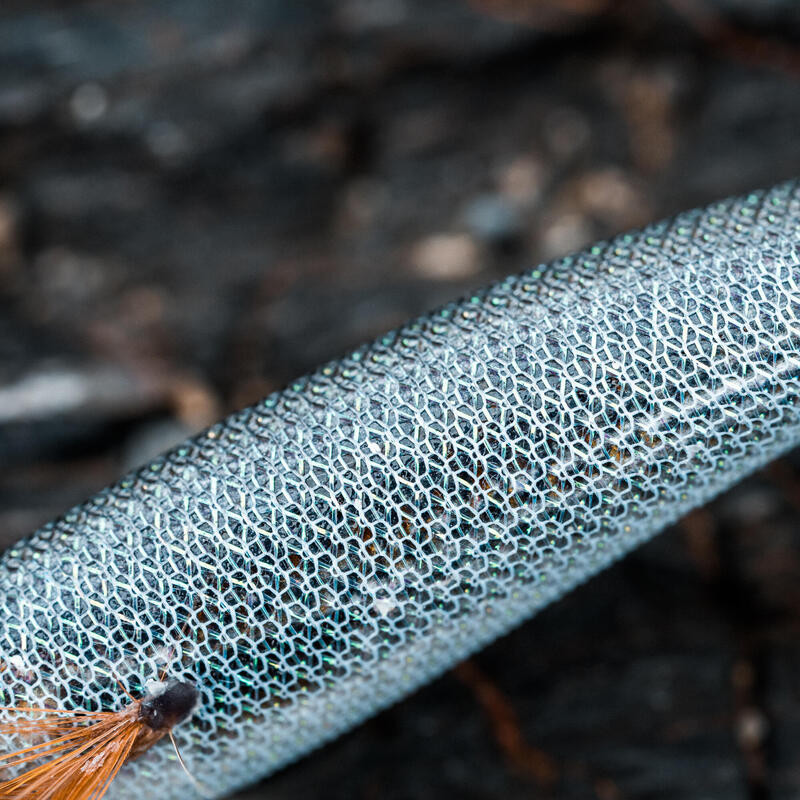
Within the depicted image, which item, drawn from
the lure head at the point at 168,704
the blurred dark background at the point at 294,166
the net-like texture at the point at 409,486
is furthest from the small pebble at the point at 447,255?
the lure head at the point at 168,704

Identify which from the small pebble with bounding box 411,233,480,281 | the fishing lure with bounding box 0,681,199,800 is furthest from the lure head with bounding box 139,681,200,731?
the small pebble with bounding box 411,233,480,281

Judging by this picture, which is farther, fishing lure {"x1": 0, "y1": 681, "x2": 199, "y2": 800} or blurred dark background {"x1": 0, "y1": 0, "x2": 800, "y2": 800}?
blurred dark background {"x1": 0, "y1": 0, "x2": 800, "y2": 800}

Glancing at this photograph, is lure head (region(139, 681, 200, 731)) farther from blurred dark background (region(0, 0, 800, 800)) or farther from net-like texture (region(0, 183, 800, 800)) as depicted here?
blurred dark background (region(0, 0, 800, 800))

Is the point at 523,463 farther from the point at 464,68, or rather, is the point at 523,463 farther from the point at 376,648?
the point at 464,68

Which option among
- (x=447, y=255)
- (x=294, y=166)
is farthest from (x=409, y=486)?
(x=294, y=166)

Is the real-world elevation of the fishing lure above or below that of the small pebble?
below
